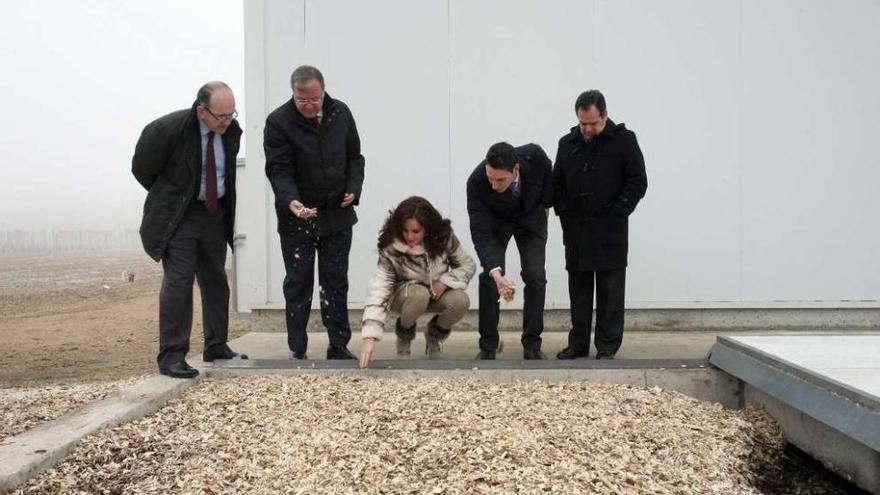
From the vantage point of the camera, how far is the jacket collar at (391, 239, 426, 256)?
3.64 m

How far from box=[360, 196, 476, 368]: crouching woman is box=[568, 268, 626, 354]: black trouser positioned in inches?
23.4

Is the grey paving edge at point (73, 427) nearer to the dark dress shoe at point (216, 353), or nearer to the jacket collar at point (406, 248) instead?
the dark dress shoe at point (216, 353)

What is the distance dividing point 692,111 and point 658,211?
0.73 meters

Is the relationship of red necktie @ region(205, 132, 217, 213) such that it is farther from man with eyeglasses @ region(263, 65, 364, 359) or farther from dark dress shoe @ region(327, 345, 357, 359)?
dark dress shoe @ region(327, 345, 357, 359)

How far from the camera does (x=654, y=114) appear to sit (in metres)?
5.11

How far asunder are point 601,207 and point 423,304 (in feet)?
3.40

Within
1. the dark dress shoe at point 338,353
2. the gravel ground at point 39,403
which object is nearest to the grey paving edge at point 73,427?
the gravel ground at point 39,403

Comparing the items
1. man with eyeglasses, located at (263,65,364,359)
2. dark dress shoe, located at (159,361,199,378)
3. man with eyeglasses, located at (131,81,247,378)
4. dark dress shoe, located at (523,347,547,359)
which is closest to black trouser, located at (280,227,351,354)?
man with eyeglasses, located at (263,65,364,359)

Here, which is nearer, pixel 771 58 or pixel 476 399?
pixel 476 399

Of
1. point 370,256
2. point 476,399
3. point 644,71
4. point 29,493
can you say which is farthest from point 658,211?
point 29,493

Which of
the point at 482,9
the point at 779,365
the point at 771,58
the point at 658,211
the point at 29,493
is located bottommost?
the point at 29,493

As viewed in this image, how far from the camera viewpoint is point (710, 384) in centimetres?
328

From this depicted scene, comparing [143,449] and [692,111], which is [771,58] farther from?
[143,449]

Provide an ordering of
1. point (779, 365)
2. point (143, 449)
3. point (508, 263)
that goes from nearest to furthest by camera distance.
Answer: point (143, 449) < point (779, 365) < point (508, 263)
